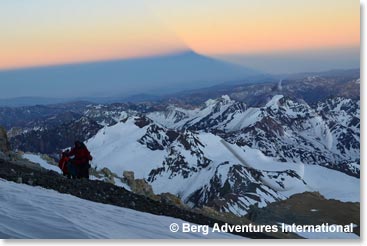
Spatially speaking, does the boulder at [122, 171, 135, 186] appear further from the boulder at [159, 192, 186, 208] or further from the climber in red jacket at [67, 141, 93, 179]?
the climber in red jacket at [67, 141, 93, 179]

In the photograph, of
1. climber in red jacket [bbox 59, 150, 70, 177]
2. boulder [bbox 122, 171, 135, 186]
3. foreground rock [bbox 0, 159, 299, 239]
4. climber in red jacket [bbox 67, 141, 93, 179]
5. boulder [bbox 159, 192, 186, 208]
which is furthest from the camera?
boulder [bbox 122, 171, 135, 186]

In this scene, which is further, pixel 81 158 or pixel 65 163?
pixel 65 163

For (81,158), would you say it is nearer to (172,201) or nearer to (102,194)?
(102,194)

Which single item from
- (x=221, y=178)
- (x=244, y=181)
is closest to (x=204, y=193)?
(x=221, y=178)

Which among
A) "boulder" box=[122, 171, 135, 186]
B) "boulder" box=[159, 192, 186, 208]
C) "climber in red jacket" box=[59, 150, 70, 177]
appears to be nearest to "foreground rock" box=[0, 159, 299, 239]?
"climber in red jacket" box=[59, 150, 70, 177]

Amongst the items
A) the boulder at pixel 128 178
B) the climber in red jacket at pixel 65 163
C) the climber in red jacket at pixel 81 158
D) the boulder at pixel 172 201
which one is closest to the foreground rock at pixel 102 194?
the climber in red jacket at pixel 81 158

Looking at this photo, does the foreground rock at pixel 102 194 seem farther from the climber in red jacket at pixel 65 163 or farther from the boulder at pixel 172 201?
the boulder at pixel 172 201

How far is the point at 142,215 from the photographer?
1105 cm

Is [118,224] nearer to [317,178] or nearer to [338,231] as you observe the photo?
[338,231]

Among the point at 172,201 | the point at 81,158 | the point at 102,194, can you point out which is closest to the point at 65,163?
the point at 81,158

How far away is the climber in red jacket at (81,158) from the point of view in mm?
14821

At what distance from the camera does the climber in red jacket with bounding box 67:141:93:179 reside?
48.6 ft

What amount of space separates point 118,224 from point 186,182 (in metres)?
183

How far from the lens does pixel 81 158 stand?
1495 cm
